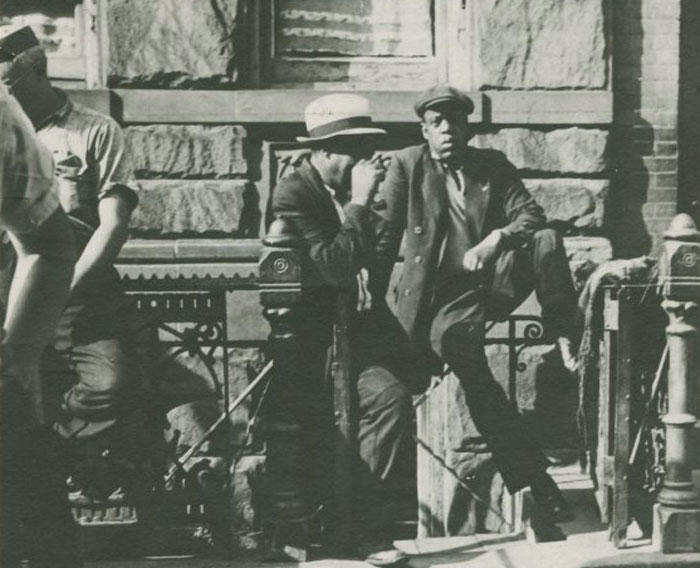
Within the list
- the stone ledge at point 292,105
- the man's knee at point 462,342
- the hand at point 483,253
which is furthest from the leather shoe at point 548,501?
the stone ledge at point 292,105

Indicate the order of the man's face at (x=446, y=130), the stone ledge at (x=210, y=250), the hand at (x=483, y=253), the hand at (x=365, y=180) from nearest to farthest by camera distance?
1. the hand at (x=365, y=180)
2. the hand at (x=483, y=253)
3. the man's face at (x=446, y=130)
4. the stone ledge at (x=210, y=250)

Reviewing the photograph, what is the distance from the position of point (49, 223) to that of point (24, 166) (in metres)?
0.17

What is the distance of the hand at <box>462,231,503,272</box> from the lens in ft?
16.6

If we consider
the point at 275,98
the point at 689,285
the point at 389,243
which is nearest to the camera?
the point at 689,285

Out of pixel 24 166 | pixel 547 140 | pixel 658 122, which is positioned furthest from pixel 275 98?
pixel 24 166

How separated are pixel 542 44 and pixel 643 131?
75 cm

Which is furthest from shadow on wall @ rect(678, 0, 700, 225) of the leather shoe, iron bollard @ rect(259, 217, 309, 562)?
iron bollard @ rect(259, 217, 309, 562)

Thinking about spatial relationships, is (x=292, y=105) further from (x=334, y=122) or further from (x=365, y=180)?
(x=365, y=180)

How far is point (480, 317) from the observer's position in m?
5.17

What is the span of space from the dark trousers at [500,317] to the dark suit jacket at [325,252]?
0.47 m

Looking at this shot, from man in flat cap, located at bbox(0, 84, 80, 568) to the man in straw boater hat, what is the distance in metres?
1.61

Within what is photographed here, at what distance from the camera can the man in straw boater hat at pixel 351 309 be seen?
4.54 m

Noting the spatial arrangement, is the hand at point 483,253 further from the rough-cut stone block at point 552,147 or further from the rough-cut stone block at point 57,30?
the rough-cut stone block at point 57,30

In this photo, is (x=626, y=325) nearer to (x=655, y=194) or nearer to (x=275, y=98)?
(x=655, y=194)
